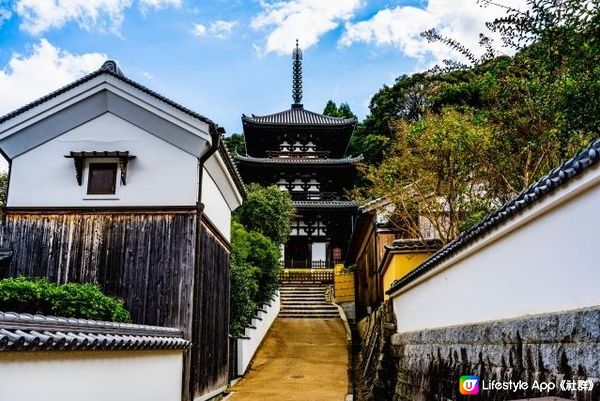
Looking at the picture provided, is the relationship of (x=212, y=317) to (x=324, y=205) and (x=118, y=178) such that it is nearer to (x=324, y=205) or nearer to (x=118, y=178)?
(x=118, y=178)

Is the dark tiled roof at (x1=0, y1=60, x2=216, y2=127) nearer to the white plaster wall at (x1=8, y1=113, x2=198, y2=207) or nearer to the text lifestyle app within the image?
the white plaster wall at (x1=8, y1=113, x2=198, y2=207)

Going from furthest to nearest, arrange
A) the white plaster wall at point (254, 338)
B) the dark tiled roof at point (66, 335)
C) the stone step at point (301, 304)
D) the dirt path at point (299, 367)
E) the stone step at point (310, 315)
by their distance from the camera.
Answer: the stone step at point (301, 304), the stone step at point (310, 315), the white plaster wall at point (254, 338), the dirt path at point (299, 367), the dark tiled roof at point (66, 335)

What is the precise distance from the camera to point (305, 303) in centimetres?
2855

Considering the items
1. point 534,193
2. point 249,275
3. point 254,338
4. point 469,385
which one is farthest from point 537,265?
point 254,338

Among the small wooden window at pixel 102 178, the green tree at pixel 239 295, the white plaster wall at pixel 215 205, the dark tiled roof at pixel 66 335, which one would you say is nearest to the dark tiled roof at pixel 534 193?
the dark tiled roof at pixel 66 335

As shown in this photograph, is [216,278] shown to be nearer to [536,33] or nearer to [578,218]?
[536,33]

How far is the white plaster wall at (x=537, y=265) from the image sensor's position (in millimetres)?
3809

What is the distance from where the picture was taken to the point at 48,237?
989 cm

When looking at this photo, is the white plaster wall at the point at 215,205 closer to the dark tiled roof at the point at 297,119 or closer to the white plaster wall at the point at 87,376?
the white plaster wall at the point at 87,376

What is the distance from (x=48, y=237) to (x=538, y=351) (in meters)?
8.70

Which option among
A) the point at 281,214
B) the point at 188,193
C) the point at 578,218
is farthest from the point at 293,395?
the point at 281,214

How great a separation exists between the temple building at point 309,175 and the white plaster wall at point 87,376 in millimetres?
27027

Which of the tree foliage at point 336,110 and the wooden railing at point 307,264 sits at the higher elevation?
the tree foliage at point 336,110

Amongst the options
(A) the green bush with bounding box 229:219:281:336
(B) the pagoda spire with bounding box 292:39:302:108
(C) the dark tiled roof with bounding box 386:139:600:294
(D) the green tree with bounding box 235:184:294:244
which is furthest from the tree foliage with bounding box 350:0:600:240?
(B) the pagoda spire with bounding box 292:39:302:108
